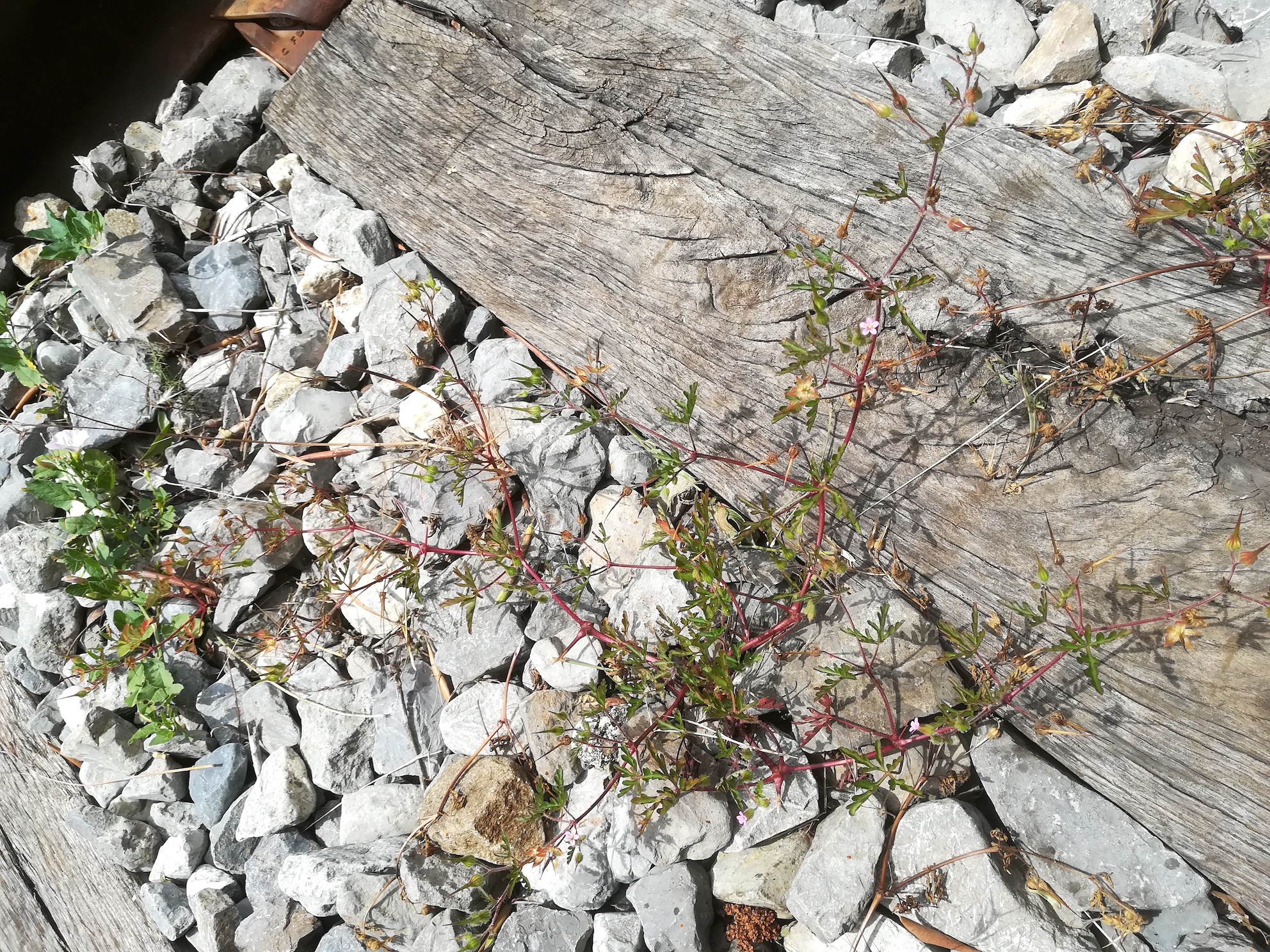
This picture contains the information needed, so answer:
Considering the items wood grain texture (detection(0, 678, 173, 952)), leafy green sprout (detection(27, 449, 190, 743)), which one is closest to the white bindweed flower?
leafy green sprout (detection(27, 449, 190, 743))

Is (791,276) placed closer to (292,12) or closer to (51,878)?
(292,12)

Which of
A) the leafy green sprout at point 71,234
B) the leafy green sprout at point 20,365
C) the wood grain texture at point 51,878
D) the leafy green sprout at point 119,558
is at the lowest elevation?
the wood grain texture at point 51,878

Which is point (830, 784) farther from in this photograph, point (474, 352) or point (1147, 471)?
point (474, 352)

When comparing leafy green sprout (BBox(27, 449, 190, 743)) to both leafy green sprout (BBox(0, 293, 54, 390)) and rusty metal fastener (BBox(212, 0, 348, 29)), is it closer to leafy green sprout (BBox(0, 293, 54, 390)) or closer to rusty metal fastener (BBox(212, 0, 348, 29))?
leafy green sprout (BBox(0, 293, 54, 390))

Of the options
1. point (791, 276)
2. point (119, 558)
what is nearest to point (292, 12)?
point (119, 558)

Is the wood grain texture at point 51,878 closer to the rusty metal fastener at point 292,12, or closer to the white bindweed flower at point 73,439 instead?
the white bindweed flower at point 73,439

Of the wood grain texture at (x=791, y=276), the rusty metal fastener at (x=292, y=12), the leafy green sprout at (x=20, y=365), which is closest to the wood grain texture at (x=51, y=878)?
the leafy green sprout at (x=20, y=365)
